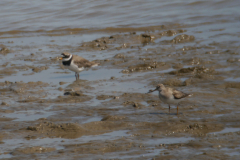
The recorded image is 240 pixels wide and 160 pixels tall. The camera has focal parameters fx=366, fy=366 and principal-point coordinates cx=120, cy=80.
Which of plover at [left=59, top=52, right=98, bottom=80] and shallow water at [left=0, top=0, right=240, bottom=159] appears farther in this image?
plover at [left=59, top=52, right=98, bottom=80]

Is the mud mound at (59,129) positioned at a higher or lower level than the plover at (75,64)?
lower

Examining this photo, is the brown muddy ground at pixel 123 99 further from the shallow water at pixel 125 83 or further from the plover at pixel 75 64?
the plover at pixel 75 64

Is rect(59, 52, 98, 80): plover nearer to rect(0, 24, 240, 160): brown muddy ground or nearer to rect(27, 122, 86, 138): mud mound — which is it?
rect(0, 24, 240, 160): brown muddy ground

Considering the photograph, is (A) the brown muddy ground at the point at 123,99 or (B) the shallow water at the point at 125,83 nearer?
(A) the brown muddy ground at the point at 123,99

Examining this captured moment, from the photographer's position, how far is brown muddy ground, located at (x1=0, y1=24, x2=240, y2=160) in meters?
5.85

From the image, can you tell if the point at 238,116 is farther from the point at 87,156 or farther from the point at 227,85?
the point at 87,156

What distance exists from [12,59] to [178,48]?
589 centimetres

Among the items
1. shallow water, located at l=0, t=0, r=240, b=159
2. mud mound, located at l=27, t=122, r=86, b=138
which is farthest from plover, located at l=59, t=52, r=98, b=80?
mud mound, located at l=27, t=122, r=86, b=138

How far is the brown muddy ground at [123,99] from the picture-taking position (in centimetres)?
585

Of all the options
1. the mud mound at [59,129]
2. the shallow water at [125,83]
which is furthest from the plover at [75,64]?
the mud mound at [59,129]

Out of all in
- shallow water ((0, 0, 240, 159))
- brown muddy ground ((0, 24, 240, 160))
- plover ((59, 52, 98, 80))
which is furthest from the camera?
plover ((59, 52, 98, 80))

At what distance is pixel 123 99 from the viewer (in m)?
8.55

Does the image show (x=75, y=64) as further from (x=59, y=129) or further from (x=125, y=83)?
(x=59, y=129)

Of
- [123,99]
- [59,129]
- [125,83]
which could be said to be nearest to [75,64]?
[125,83]
